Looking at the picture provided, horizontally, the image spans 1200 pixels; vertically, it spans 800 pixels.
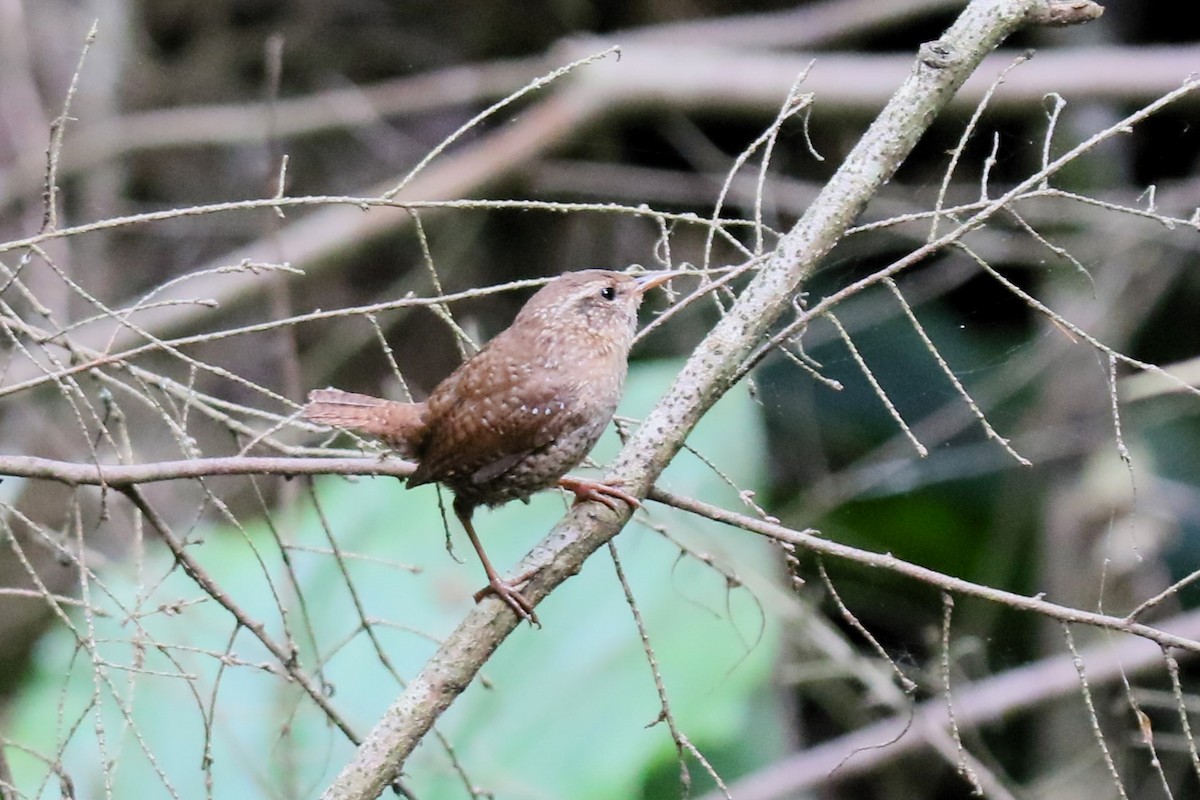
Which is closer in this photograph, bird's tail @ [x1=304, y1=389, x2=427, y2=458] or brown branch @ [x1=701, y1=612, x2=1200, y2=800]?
bird's tail @ [x1=304, y1=389, x2=427, y2=458]

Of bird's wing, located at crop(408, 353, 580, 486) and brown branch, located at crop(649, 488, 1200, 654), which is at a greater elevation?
bird's wing, located at crop(408, 353, 580, 486)

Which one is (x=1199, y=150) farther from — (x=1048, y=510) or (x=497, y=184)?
(x=497, y=184)

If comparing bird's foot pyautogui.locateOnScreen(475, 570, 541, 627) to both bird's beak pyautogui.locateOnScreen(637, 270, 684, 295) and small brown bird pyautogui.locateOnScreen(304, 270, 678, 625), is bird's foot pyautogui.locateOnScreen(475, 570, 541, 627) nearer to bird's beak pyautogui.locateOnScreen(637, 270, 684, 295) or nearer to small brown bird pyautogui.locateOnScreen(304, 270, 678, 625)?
small brown bird pyautogui.locateOnScreen(304, 270, 678, 625)

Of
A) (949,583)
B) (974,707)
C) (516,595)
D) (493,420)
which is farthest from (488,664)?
(949,583)

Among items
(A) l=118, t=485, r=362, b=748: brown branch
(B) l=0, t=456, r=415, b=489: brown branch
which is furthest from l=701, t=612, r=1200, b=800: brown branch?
(B) l=0, t=456, r=415, b=489: brown branch

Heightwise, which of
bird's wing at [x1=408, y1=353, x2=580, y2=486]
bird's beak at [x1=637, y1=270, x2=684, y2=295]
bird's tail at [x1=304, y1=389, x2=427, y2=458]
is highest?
bird's beak at [x1=637, y1=270, x2=684, y2=295]

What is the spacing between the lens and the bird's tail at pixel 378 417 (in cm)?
242

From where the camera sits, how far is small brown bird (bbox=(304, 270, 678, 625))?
2.34 metres

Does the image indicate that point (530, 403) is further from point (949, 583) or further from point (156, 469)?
point (949, 583)

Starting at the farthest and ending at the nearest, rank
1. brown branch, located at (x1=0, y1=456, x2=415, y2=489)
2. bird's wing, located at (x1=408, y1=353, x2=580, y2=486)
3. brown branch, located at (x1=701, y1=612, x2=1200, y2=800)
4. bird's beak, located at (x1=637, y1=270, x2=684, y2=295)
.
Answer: brown branch, located at (x1=701, y1=612, x2=1200, y2=800) → bird's beak, located at (x1=637, y1=270, x2=684, y2=295) → bird's wing, located at (x1=408, y1=353, x2=580, y2=486) → brown branch, located at (x1=0, y1=456, x2=415, y2=489)

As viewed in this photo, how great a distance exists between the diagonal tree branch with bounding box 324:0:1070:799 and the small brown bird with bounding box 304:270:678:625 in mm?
256

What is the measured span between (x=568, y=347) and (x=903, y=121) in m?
0.83

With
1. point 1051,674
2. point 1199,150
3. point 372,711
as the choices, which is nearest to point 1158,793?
point 1051,674

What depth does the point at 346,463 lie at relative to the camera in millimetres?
1916
